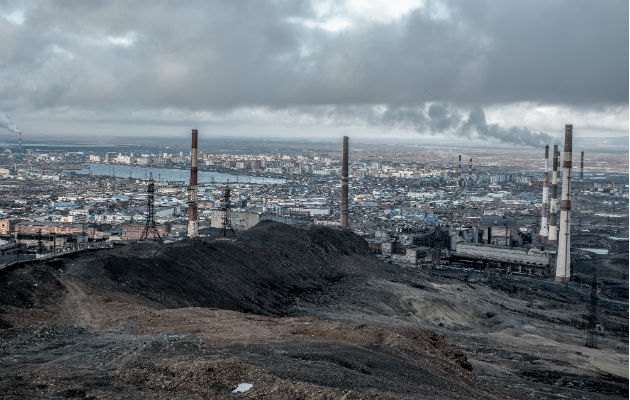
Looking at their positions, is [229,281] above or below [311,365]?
below

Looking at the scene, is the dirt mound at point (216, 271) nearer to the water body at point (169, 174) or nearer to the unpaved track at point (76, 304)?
the unpaved track at point (76, 304)

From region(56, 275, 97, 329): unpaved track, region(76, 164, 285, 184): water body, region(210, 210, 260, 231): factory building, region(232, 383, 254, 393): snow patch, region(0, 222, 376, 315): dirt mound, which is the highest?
region(232, 383, 254, 393): snow patch

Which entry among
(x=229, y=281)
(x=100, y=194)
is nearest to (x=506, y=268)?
(x=229, y=281)

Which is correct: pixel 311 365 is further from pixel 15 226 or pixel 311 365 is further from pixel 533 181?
pixel 533 181

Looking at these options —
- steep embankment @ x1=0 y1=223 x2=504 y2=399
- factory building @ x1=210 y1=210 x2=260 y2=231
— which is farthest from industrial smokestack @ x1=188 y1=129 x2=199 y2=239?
factory building @ x1=210 y1=210 x2=260 y2=231

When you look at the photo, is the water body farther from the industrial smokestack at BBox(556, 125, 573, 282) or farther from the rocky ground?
the rocky ground

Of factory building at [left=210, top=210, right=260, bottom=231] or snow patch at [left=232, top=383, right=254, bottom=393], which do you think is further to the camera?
factory building at [left=210, top=210, right=260, bottom=231]

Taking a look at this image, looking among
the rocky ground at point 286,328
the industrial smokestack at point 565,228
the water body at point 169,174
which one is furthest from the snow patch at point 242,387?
the water body at point 169,174
